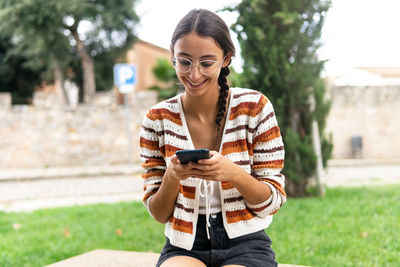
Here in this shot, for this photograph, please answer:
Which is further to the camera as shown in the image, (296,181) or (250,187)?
(296,181)

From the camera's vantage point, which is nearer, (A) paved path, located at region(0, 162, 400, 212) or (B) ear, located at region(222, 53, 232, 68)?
A: (B) ear, located at region(222, 53, 232, 68)

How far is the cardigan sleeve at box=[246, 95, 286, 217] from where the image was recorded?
1843mm

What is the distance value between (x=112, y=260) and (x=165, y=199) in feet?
3.06

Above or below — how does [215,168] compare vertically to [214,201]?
above

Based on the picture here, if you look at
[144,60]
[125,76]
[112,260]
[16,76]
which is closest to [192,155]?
[112,260]

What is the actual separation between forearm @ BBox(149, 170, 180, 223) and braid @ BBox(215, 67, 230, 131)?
0.33 m

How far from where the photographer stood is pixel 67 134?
1416cm

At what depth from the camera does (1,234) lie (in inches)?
193

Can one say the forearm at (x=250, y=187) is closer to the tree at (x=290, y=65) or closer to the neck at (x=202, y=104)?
the neck at (x=202, y=104)

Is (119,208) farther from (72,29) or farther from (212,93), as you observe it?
(72,29)

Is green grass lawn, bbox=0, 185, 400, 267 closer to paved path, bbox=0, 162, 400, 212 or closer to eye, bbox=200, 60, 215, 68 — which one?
paved path, bbox=0, 162, 400, 212

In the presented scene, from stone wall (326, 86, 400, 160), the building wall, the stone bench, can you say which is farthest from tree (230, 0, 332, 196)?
the building wall

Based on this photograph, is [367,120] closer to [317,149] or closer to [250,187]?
[317,149]

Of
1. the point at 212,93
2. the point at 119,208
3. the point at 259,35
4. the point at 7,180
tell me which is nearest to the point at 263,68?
the point at 259,35
